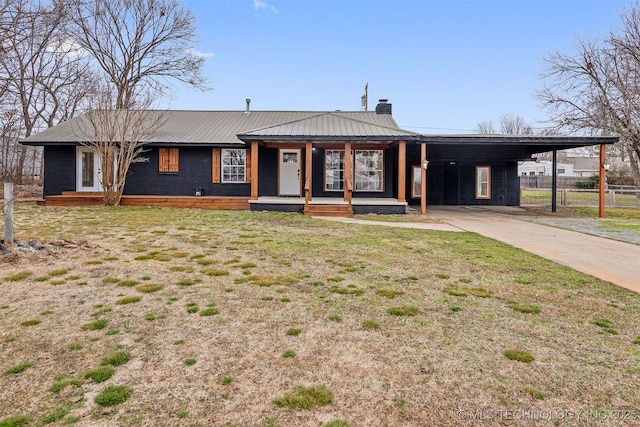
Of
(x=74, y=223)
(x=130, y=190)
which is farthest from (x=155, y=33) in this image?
(x=74, y=223)

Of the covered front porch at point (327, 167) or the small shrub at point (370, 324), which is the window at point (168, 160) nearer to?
the covered front porch at point (327, 167)

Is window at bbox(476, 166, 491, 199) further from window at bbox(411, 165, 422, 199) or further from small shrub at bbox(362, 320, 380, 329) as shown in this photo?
small shrub at bbox(362, 320, 380, 329)

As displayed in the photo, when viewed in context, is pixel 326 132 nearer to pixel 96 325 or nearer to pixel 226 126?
pixel 226 126

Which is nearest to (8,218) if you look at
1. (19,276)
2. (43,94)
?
(19,276)

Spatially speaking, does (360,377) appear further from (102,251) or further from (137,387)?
(102,251)

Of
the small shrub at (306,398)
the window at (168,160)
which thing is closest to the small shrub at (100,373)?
the small shrub at (306,398)

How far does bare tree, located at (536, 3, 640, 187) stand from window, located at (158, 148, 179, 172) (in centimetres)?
2005

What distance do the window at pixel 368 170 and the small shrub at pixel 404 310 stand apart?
35.9 feet

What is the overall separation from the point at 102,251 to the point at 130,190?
9.56 metres

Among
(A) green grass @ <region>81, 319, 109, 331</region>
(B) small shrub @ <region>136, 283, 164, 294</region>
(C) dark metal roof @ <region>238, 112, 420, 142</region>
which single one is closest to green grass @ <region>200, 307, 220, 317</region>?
(A) green grass @ <region>81, 319, 109, 331</region>

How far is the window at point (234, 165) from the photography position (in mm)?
14277

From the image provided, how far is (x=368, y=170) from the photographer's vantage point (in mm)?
14227

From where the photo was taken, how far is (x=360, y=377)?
2.34 m

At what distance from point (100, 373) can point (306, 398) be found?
136 centimetres
